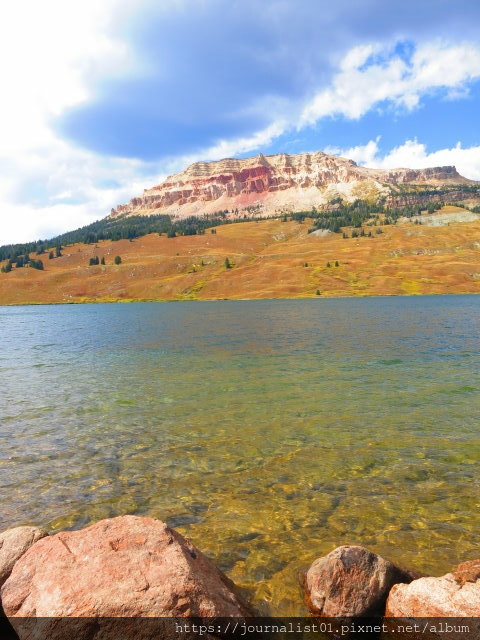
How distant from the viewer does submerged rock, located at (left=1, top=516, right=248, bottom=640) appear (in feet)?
25.4

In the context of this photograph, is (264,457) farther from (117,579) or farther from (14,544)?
(117,579)

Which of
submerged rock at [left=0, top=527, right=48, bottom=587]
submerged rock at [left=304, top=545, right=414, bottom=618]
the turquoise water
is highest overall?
submerged rock at [left=0, top=527, right=48, bottom=587]

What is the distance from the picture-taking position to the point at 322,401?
95.5 ft

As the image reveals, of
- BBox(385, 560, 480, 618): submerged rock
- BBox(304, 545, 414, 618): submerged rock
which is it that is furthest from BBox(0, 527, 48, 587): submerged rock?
BBox(385, 560, 480, 618): submerged rock

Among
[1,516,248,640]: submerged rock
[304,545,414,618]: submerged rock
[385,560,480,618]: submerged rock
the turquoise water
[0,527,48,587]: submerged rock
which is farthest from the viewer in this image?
the turquoise water

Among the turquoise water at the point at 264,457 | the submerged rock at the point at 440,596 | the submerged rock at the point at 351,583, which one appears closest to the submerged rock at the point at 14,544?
the turquoise water at the point at 264,457

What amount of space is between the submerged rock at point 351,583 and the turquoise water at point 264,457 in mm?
753

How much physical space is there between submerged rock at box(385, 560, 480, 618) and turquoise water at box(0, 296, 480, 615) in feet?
7.61

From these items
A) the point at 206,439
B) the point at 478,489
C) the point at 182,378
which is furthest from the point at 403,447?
the point at 182,378

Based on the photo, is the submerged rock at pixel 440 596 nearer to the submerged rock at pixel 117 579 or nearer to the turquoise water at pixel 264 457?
the turquoise water at pixel 264 457

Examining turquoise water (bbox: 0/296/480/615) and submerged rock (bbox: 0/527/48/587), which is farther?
turquoise water (bbox: 0/296/480/615)

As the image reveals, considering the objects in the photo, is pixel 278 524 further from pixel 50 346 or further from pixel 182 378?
pixel 50 346

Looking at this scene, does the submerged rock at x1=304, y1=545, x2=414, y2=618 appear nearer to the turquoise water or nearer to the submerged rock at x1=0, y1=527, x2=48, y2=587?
the turquoise water

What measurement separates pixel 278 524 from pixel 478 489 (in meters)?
8.08
